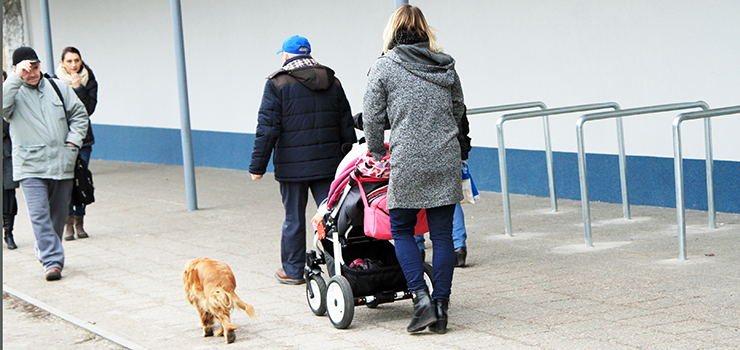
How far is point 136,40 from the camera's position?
51.6 ft

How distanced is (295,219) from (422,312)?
5.82ft

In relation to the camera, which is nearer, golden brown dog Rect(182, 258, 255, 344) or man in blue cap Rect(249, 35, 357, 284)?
golden brown dog Rect(182, 258, 255, 344)

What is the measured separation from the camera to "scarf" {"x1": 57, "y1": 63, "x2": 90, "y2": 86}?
29.0 ft

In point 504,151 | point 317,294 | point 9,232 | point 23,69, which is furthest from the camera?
point 9,232

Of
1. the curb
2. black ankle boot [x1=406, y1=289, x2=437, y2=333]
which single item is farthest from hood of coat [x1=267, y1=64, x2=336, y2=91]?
the curb

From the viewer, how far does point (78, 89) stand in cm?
902

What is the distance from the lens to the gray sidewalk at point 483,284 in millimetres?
4598

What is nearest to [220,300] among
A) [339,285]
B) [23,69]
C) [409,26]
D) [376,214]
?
[339,285]

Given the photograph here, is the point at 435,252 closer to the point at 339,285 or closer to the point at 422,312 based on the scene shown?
the point at 422,312

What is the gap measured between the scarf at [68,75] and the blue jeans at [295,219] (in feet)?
12.3

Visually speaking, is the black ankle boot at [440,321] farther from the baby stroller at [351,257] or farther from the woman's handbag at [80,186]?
the woman's handbag at [80,186]

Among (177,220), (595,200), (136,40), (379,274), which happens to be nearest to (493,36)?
(595,200)

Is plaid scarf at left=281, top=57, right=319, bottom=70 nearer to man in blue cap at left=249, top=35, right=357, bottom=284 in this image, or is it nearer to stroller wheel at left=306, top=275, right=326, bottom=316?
man in blue cap at left=249, top=35, right=357, bottom=284

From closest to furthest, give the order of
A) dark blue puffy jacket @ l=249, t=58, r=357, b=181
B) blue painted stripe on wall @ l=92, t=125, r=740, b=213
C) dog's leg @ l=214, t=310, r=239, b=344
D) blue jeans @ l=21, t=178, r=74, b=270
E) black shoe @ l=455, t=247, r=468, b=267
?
dog's leg @ l=214, t=310, r=239, b=344, dark blue puffy jacket @ l=249, t=58, r=357, b=181, black shoe @ l=455, t=247, r=468, b=267, blue jeans @ l=21, t=178, r=74, b=270, blue painted stripe on wall @ l=92, t=125, r=740, b=213
